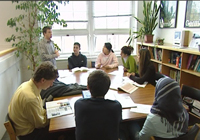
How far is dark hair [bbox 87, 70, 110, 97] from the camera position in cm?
114

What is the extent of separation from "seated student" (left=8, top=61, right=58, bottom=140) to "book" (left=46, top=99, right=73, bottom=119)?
65mm

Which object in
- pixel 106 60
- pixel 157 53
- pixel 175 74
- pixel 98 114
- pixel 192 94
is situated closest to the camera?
pixel 98 114

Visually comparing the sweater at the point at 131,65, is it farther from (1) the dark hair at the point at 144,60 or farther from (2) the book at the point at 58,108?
(2) the book at the point at 58,108

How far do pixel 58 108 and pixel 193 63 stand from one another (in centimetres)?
218

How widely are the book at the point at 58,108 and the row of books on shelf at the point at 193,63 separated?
201cm

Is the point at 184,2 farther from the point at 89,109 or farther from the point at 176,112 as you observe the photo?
the point at 89,109

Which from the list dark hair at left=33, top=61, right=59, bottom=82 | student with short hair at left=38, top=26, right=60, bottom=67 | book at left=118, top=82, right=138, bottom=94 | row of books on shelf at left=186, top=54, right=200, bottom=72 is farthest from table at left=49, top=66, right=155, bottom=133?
row of books on shelf at left=186, top=54, right=200, bottom=72

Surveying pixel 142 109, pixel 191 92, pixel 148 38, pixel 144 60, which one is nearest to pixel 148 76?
pixel 144 60

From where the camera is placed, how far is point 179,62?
9.05 ft

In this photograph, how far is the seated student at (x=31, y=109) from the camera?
127 centimetres

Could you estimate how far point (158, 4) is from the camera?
3785 millimetres

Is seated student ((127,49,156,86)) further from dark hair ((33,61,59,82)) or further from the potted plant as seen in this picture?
the potted plant

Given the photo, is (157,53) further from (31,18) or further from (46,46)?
(31,18)

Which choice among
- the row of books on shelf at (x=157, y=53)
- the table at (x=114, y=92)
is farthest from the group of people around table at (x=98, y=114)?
the row of books on shelf at (x=157, y=53)
